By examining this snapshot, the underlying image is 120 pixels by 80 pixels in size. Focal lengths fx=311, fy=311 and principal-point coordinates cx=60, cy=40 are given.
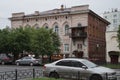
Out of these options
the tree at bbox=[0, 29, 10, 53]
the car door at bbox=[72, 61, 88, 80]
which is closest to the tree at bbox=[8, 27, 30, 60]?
the tree at bbox=[0, 29, 10, 53]

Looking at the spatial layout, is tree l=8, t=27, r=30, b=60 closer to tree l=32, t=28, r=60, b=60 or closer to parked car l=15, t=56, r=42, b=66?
tree l=32, t=28, r=60, b=60

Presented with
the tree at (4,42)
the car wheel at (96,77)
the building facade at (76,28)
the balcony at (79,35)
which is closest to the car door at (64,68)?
the car wheel at (96,77)

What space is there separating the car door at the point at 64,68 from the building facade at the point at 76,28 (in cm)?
3547

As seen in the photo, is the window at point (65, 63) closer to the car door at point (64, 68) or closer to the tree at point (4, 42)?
the car door at point (64, 68)

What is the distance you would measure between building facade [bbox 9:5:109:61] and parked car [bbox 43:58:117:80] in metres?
35.5

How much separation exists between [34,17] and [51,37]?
15133 mm

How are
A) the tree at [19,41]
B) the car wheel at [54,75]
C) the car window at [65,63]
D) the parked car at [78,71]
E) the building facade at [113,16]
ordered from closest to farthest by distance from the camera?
the parked car at [78,71], the car window at [65,63], the car wheel at [54,75], the tree at [19,41], the building facade at [113,16]

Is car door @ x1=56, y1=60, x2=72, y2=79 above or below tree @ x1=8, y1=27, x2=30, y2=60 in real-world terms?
below

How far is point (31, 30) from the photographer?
5391 cm

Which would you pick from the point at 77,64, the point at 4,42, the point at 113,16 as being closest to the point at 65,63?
the point at 77,64

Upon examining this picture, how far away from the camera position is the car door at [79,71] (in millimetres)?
19109

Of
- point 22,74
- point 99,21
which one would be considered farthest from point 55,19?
point 22,74

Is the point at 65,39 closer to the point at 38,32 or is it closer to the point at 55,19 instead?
the point at 55,19

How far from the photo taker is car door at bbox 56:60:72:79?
19.9 metres
